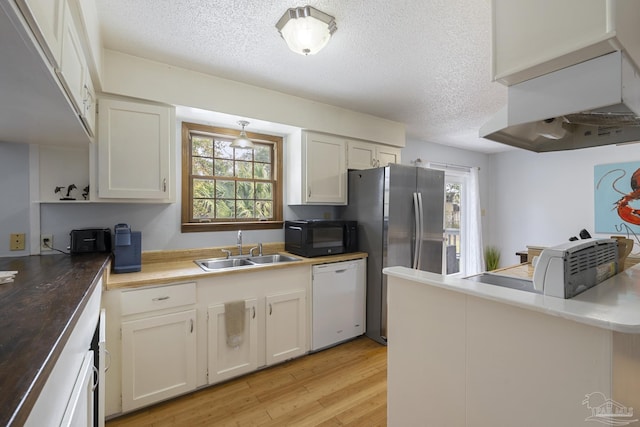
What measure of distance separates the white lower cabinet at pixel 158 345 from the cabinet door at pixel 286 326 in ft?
1.88

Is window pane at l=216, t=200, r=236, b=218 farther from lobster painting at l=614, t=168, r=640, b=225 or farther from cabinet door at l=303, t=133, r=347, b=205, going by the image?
lobster painting at l=614, t=168, r=640, b=225

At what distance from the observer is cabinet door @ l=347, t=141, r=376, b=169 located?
3.17 meters

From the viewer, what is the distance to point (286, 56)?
202 cm

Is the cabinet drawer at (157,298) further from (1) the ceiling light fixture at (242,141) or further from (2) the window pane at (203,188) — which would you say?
(1) the ceiling light fixture at (242,141)

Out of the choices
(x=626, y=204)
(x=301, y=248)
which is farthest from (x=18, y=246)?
(x=626, y=204)

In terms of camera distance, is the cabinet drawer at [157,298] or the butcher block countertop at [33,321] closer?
the butcher block countertop at [33,321]

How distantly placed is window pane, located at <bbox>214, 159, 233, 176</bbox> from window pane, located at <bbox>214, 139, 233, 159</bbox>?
5 centimetres

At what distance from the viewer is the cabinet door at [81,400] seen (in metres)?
0.73

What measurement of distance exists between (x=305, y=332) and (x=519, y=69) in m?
2.31

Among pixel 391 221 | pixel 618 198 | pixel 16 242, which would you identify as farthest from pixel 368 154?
pixel 618 198

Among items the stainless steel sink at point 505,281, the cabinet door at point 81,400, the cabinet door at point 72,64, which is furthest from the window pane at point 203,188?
the stainless steel sink at point 505,281

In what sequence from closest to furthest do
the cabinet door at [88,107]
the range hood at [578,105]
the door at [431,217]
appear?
the range hood at [578,105]
the cabinet door at [88,107]
the door at [431,217]

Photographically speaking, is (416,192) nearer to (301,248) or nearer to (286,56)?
(301,248)

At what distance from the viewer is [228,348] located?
2098 mm
